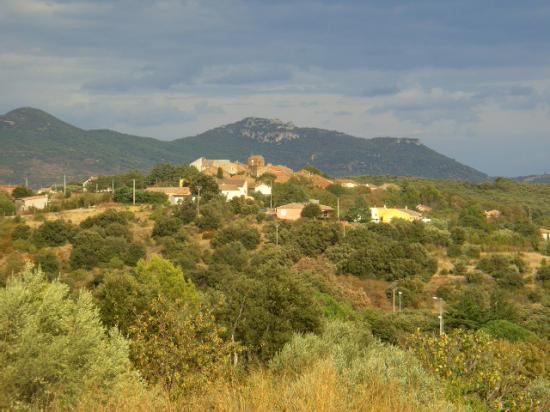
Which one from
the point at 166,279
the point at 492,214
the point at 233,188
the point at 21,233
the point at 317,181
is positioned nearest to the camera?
the point at 166,279

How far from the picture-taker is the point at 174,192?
61.4 metres


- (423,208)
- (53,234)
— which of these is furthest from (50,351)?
(423,208)

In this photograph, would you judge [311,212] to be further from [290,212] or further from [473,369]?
[473,369]

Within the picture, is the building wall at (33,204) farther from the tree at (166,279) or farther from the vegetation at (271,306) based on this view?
the tree at (166,279)

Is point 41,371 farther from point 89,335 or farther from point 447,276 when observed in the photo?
point 447,276

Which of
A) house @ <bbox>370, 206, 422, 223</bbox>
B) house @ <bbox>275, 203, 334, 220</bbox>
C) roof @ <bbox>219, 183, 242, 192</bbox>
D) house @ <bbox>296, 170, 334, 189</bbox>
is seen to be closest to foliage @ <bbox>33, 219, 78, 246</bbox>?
house @ <bbox>275, 203, 334, 220</bbox>

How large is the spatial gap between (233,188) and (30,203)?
56.3ft

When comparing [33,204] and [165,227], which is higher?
[33,204]

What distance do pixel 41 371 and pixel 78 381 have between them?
0.58m

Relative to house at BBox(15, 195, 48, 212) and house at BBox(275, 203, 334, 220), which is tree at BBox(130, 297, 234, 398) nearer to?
house at BBox(275, 203, 334, 220)

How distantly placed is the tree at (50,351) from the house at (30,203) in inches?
1874

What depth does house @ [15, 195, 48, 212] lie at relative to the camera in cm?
5728

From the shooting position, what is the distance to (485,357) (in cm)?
1352

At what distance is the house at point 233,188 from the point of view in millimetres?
62688
